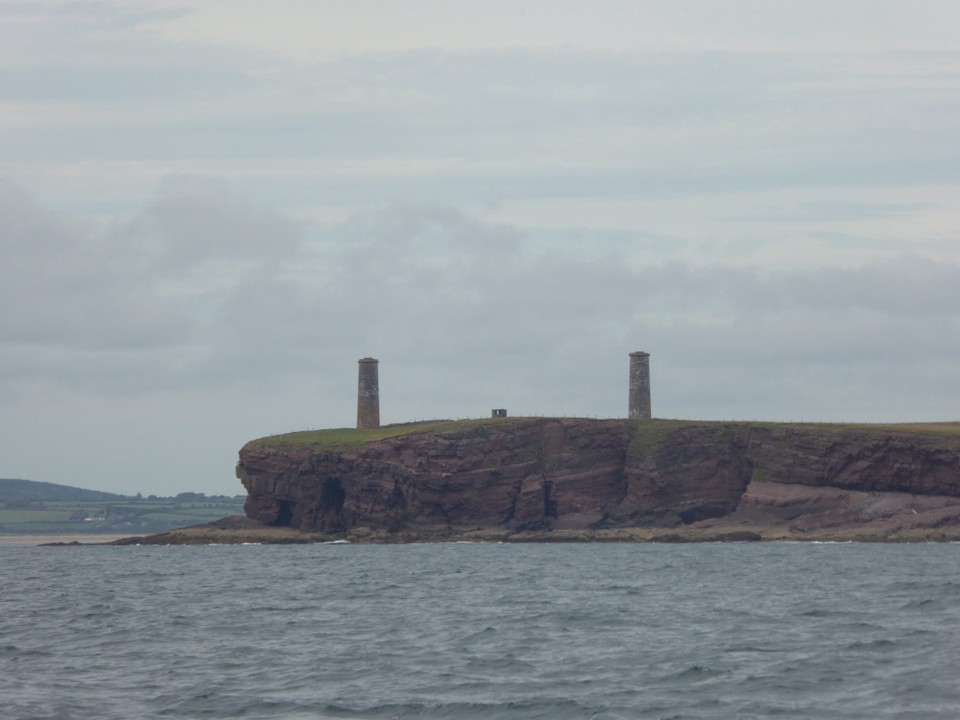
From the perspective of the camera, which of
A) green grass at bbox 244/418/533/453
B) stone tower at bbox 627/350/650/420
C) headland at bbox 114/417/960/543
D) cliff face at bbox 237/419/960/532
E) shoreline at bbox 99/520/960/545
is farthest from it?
stone tower at bbox 627/350/650/420

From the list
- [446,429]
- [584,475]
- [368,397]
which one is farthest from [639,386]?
[368,397]

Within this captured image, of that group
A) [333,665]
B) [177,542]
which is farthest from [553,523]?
[333,665]

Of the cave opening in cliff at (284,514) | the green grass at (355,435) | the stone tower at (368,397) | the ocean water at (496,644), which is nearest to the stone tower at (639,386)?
the green grass at (355,435)

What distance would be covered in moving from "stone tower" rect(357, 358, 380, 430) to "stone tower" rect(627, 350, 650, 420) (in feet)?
71.3

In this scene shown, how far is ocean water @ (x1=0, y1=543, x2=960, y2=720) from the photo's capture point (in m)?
26.3

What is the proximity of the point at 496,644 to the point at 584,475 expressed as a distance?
7628 cm

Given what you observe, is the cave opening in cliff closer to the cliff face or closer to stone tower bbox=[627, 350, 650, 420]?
the cliff face

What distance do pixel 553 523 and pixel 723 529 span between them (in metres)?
13.7

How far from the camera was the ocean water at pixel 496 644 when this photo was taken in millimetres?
26312

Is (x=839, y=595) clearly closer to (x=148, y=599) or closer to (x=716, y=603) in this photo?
(x=716, y=603)

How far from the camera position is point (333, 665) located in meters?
31.2

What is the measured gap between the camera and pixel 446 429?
4392 inches

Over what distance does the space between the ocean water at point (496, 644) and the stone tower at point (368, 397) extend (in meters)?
A: 55.8

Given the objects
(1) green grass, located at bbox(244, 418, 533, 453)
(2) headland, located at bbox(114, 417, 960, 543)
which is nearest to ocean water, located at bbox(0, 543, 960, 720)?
(2) headland, located at bbox(114, 417, 960, 543)
